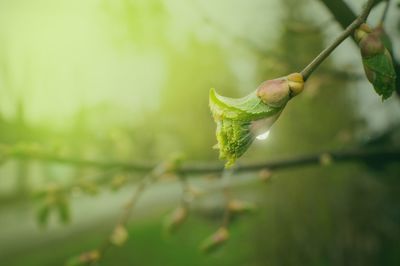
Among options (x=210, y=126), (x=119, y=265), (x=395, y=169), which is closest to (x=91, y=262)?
(x=395, y=169)

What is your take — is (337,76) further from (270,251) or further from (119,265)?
(119,265)

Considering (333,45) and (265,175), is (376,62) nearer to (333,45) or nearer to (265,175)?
(333,45)

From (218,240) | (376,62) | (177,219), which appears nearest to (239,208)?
(218,240)

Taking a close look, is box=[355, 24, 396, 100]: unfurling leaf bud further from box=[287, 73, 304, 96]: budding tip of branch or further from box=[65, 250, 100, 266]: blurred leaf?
box=[65, 250, 100, 266]: blurred leaf

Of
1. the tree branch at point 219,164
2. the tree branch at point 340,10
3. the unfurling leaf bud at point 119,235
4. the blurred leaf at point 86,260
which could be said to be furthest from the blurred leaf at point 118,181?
the tree branch at point 340,10

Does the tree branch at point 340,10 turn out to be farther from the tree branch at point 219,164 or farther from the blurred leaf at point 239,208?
the blurred leaf at point 239,208

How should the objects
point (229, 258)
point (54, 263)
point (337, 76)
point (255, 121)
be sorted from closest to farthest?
point (255, 121) → point (337, 76) → point (229, 258) → point (54, 263)
